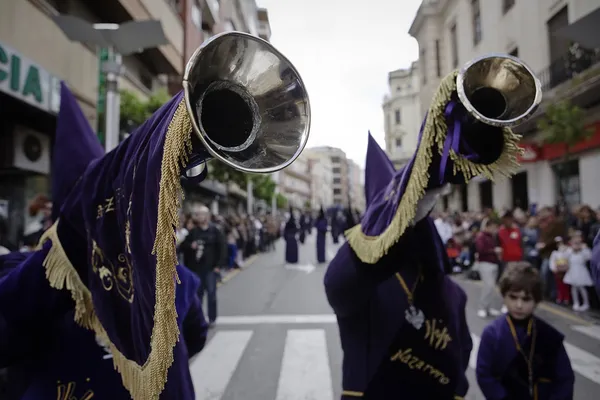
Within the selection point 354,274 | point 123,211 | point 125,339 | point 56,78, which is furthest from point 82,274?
point 56,78

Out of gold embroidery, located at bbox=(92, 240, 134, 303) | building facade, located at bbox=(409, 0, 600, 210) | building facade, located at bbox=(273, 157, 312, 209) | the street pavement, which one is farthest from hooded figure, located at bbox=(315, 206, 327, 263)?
building facade, located at bbox=(273, 157, 312, 209)

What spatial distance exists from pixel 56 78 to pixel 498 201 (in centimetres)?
1807

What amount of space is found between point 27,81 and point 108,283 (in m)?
7.59

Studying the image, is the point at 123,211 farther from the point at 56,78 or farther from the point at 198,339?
the point at 56,78

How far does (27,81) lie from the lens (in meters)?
7.56

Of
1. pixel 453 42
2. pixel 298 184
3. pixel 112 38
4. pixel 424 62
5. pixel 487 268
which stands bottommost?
pixel 487 268

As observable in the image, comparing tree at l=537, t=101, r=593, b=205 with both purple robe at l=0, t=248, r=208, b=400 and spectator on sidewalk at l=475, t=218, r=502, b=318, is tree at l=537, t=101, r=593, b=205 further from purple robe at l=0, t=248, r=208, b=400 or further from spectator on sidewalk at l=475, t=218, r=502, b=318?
purple robe at l=0, t=248, r=208, b=400

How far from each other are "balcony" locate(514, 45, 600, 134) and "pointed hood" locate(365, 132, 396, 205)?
395 inches

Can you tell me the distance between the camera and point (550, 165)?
16000mm

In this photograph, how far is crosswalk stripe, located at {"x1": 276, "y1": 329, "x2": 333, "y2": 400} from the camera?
4218 mm

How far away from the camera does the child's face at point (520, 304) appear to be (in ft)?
8.55

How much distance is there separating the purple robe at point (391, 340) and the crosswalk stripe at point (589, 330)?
5006 millimetres

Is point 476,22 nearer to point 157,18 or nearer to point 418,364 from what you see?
point 157,18

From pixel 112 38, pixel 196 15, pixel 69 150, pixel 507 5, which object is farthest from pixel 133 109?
pixel 507 5
